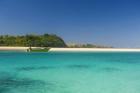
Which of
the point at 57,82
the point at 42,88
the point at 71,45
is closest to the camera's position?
the point at 42,88

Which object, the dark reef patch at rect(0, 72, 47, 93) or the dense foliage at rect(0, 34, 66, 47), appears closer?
the dark reef patch at rect(0, 72, 47, 93)

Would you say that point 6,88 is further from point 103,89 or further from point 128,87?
point 128,87

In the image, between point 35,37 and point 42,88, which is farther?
point 35,37

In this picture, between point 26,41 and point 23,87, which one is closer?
point 23,87

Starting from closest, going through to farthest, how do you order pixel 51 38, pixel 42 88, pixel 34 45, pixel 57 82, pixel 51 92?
pixel 51 92
pixel 42 88
pixel 57 82
pixel 34 45
pixel 51 38

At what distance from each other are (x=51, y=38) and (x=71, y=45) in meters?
13.3

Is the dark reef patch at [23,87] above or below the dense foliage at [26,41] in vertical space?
below

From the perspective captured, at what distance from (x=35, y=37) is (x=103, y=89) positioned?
50033 millimetres

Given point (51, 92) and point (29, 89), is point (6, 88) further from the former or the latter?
point (51, 92)

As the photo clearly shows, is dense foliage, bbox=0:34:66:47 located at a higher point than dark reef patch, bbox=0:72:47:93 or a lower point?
higher

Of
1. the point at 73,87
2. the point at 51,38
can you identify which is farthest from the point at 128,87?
the point at 51,38

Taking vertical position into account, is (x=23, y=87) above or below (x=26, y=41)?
below

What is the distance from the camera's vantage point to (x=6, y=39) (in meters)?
57.8

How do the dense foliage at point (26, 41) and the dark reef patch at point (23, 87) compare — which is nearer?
the dark reef patch at point (23, 87)
